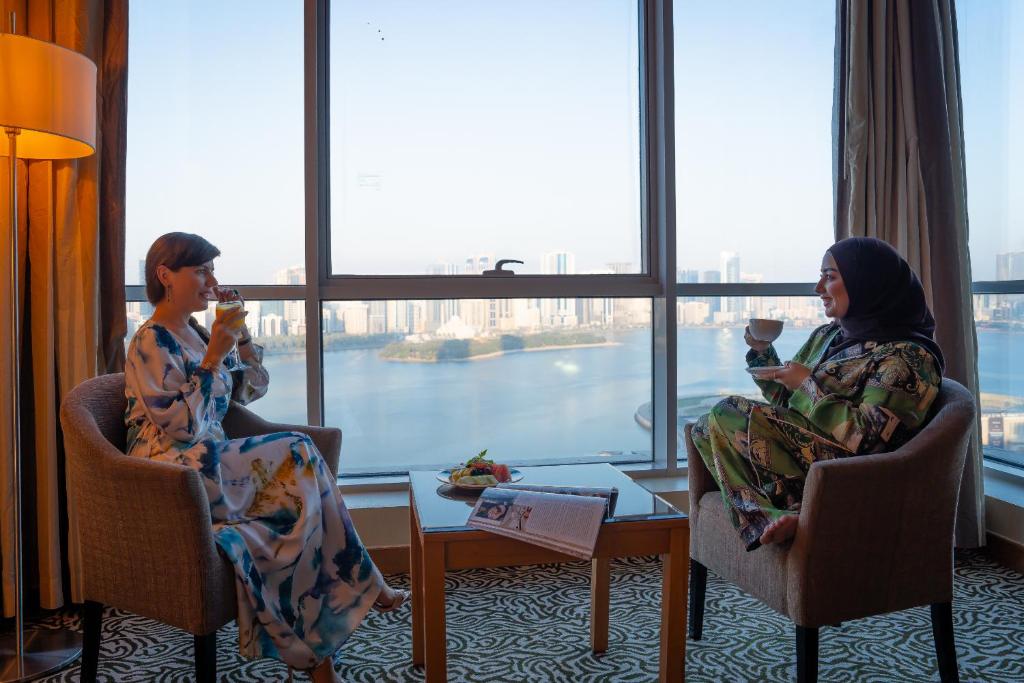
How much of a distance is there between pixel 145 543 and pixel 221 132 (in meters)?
1.88

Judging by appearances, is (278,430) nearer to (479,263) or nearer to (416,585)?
(416,585)

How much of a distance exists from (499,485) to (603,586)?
0.50 m

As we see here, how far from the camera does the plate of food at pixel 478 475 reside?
89.8 inches

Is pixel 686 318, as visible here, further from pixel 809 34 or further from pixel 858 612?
pixel 858 612

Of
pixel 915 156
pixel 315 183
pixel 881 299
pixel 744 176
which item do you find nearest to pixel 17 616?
pixel 315 183

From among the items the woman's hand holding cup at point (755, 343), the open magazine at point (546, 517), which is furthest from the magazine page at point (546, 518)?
the woman's hand holding cup at point (755, 343)

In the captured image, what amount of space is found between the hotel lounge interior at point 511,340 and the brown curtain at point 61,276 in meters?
0.01

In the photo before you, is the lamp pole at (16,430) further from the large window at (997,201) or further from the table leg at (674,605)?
the large window at (997,201)

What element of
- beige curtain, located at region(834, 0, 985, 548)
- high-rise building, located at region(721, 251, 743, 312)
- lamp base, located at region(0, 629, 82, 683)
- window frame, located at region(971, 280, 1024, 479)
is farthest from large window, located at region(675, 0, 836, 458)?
lamp base, located at region(0, 629, 82, 683)

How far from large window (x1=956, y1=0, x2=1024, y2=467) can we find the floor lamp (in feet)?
10.9

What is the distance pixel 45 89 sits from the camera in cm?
229

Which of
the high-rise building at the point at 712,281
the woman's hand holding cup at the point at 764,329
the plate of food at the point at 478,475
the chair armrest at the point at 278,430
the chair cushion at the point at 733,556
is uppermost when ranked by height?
the high-rise building at the point at 712,281

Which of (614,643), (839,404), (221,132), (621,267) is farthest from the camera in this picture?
(621,267)

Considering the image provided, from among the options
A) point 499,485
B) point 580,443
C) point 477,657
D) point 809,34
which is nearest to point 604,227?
point 580,443
